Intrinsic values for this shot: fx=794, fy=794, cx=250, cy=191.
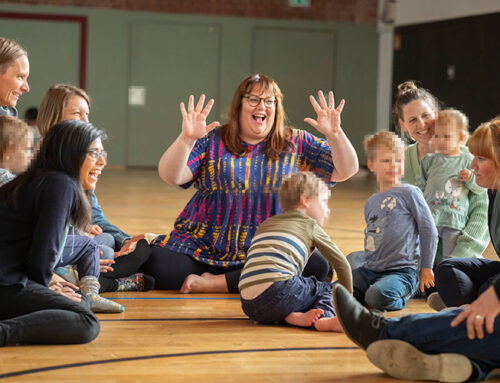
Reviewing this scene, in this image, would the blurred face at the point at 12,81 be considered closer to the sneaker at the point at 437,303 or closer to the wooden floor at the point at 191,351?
the wooden floor at the point at 191,351

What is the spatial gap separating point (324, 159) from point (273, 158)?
0.76ft

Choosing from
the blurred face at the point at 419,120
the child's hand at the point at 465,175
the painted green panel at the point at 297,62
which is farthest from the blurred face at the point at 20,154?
the painted green panel at the point at 297,62

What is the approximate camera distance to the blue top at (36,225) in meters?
2.47

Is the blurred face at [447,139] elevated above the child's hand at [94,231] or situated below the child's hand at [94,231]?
above

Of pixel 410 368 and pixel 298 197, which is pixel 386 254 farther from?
pixel 410 368

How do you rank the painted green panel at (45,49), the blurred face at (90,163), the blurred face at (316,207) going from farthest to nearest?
the painted green panel at (45,49) → the blurred face at (316,207) → the blurred face at (90,163)

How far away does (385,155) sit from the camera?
11.0 ft

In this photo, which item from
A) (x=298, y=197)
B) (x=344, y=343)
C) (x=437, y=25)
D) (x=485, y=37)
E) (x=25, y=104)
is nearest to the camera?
(x=344, y=343)

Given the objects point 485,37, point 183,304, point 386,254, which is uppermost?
point 485,37

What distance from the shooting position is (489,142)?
2.42 metres

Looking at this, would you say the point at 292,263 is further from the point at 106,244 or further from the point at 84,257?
the point at 106,244

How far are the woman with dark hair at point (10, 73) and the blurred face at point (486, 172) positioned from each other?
6.66ft

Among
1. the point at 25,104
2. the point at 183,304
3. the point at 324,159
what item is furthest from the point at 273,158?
the point at 25,104

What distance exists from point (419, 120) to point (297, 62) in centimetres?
874
